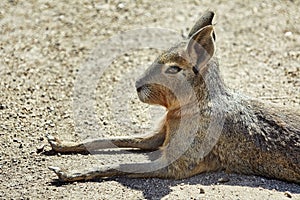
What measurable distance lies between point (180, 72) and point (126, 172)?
1.02m

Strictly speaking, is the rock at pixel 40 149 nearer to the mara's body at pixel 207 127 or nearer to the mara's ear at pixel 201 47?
the mara's body at pixel 207 127

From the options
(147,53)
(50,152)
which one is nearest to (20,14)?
(147,53)

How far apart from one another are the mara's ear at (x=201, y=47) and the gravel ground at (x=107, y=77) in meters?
0.86

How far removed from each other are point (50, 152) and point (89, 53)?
7.92ft

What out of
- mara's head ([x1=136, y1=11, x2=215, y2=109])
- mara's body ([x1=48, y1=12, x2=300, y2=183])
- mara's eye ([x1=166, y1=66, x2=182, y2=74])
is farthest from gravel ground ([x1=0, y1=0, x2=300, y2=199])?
mara's eye ([x1=166, y1=66, x2=182, y2=74])

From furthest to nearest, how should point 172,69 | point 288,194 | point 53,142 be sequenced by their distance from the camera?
point 53,142 < point 172,69 < point 288,194

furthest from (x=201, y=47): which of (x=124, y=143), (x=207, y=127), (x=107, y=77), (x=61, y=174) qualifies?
(x=107, y=77)

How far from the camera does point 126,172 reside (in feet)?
19.2

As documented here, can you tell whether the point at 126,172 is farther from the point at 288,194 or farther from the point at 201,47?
the point at 288,194

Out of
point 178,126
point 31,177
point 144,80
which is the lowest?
point 31,177

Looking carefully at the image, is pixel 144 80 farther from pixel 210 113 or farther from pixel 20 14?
pixel 20 14

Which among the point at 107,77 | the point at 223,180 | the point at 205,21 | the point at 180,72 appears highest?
the point at 205,21

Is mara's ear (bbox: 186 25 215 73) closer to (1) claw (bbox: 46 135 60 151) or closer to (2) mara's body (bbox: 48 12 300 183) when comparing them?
(2) mara's body (bbox: 48 12 300 183)

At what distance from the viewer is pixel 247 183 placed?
19.0 ft
